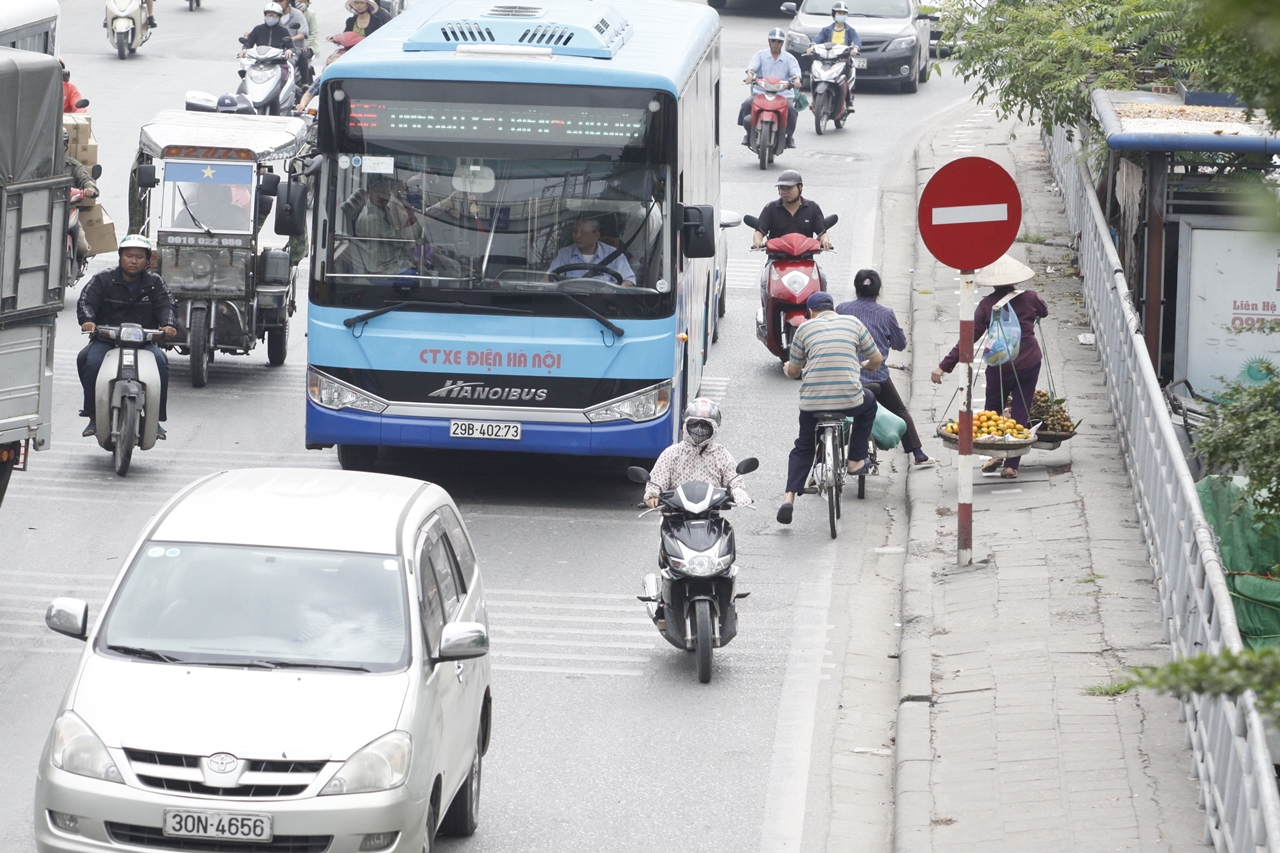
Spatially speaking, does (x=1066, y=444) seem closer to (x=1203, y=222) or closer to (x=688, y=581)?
(x=1203, y=222)

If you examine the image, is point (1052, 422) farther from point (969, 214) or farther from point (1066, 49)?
point (1066, 49)

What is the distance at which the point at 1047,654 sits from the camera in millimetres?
9406

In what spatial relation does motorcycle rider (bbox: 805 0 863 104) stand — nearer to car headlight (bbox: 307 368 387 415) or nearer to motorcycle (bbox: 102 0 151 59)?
motorcycle (bbox: 102 0 151 59)

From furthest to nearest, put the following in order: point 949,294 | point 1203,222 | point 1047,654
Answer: point 949,294
point 1203,222
point 1047,654

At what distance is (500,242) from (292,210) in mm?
1723

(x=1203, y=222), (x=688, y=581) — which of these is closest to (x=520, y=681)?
(x=688, y=581)

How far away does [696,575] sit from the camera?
9500mm

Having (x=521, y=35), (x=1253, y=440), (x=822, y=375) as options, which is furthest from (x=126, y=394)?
(x=1253, y=440)

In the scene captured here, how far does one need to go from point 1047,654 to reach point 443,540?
3525 millimetres

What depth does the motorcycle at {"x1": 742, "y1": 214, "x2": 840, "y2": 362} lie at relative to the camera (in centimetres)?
1628

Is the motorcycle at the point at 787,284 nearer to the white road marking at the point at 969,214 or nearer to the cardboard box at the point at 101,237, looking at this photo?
the white road marking at the point at 969,214

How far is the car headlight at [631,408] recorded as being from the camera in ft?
40.5

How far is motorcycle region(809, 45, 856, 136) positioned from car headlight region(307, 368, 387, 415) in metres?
17.7

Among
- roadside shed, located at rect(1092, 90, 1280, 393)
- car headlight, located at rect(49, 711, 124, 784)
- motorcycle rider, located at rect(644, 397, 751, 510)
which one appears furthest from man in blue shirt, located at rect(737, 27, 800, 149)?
car headlight, located at rect(49, 711, 124, 784)
